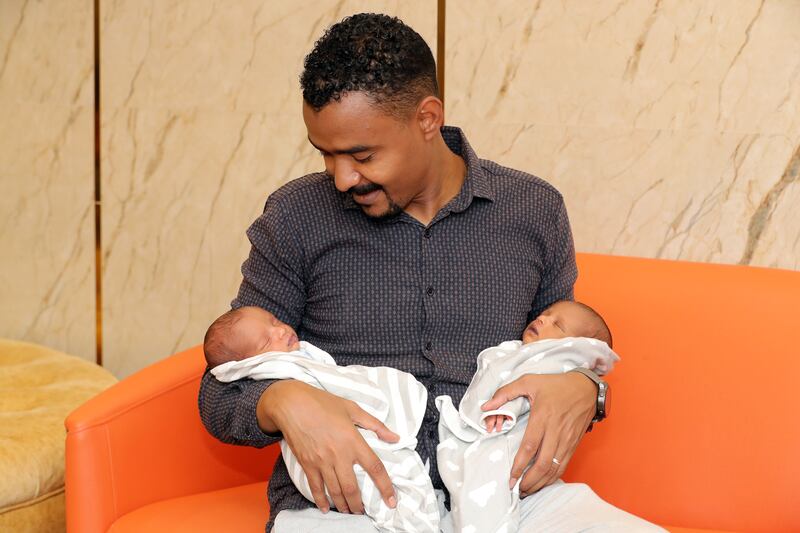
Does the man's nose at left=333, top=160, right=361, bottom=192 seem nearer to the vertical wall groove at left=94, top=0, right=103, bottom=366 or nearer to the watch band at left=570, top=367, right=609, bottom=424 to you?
the watch band at left=570, top=367, right=609, bottom=424

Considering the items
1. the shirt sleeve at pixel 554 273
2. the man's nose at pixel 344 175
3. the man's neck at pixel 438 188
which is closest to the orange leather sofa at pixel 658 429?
the shirt sleeve at pixel 554 273

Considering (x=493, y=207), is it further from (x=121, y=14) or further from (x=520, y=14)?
(x=121, y=14)

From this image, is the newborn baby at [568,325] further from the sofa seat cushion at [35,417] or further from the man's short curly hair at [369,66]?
the sofa seat cushion at [35,417]

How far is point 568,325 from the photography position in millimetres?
1915

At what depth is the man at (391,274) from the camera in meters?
1.75

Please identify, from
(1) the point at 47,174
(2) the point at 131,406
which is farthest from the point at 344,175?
(1) the point at 47,174

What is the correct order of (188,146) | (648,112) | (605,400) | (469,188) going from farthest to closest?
(188,146) → (648,112) → (469,188) → (605,400)

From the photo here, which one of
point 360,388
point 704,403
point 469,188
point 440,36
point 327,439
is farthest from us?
point 440,36

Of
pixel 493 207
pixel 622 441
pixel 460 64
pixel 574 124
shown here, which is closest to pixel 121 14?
pixel 460 64

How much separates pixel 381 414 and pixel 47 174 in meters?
1.95

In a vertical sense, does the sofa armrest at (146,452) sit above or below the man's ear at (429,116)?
below

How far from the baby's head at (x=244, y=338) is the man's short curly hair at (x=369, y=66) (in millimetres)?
428

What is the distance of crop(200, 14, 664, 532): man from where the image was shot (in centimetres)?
175

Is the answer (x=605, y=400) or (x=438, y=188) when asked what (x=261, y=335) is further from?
(x=605, y=400)
